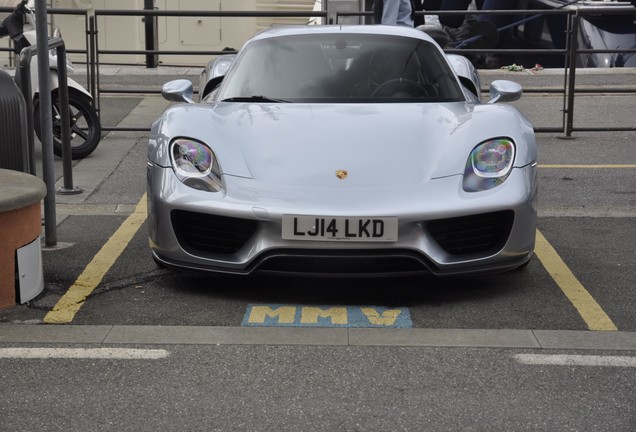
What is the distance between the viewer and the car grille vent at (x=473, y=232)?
5156 mm

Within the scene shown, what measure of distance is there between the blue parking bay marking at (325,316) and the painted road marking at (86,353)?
55 centimetres

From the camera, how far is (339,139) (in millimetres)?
5480

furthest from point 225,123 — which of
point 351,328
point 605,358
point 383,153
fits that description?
point 605,358

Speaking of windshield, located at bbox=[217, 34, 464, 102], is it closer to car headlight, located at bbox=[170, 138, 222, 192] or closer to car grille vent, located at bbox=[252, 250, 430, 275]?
car headlight, located at bbox=[170, 138, 222, 192]

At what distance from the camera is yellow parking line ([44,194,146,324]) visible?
512 centimetres

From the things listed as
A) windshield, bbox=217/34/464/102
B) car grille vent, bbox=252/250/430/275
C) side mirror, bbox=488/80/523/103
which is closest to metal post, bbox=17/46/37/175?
windshield, bbox=217/34/464/102

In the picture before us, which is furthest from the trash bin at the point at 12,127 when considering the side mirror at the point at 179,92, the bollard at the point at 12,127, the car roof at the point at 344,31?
the car roof at the point at 344,31

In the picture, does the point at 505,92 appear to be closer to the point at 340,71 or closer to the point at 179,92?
the point at 340,71

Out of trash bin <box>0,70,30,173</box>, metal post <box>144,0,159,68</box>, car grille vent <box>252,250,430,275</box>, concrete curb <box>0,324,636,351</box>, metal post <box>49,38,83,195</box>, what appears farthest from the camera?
metal post <box>144,0,159,68</box>

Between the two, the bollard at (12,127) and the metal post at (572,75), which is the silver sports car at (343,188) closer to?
the bollard at (12,127)

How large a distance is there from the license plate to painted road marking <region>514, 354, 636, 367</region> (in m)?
0.86

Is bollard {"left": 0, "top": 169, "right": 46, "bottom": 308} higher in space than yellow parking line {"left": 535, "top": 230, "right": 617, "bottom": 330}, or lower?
higher

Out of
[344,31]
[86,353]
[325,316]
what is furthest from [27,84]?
[325,316]

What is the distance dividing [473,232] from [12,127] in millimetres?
2542
